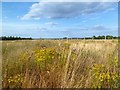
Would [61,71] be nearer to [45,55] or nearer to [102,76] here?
Answer: [102,76]

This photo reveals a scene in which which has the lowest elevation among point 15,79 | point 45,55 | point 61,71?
point 15,79

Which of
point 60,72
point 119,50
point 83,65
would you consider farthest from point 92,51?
point 60,72

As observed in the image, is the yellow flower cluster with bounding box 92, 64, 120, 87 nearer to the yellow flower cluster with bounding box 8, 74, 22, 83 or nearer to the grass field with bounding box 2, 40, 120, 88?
the grass field with bounding box 2, 40, 120, 88

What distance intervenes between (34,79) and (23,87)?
0.70ft

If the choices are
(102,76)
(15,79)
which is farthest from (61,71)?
(15,79)

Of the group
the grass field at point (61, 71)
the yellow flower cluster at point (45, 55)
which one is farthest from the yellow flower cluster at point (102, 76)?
the yellow flower cluster at point (45, 55)

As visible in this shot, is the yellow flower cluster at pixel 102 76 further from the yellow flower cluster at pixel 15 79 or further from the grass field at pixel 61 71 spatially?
the yellow flower cluster at pixel 15 79

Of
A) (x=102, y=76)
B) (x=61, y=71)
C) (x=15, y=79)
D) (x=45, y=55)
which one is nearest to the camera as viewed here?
(x=61, y=71)

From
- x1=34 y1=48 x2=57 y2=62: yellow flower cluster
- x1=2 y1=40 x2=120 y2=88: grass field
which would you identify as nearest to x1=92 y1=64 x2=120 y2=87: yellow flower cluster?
x1=2 y1=40 x2=120 y2=88: grass field

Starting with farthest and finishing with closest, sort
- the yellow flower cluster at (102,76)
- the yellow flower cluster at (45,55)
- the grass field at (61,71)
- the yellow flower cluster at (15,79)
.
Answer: the yellow flower cluster at (45,55) → the yellow flower cluster at (15,79) → the yellow flower cluster at (102,76) → the grass field at (61,71)

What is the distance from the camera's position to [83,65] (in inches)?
186

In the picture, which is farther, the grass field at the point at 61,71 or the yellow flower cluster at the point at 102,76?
the yellow flower cluster at the point at 102,76

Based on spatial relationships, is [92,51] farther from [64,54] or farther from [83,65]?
[64,54]

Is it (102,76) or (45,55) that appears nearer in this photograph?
(102,76)
